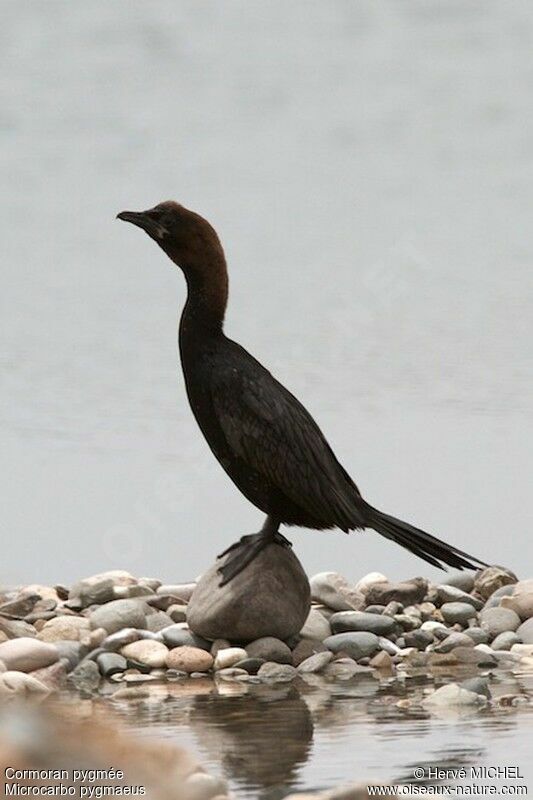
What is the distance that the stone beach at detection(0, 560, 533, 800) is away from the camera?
797 cm

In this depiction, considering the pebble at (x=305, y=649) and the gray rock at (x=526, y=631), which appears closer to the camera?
the pebble at (x=305, y=649)

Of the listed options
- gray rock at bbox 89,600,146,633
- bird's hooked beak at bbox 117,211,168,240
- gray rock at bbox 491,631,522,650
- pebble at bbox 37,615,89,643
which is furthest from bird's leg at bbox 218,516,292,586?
bird's hooked beak at bbox 117,211,168,240

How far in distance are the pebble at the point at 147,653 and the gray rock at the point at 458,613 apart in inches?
74.1

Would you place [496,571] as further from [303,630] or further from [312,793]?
[312,793]

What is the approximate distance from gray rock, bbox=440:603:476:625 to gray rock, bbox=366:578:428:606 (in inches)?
14.7

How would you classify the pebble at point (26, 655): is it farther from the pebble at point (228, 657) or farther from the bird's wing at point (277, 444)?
the bird's wing at point (277, 444)

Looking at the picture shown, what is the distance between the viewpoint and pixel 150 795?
467 centimetres

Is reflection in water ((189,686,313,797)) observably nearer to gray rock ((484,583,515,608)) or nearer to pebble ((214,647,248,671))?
pebble ((214,647,248,671))

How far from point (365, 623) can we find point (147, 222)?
2600 millimetres

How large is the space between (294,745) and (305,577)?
7.75 ft

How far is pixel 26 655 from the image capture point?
326 inches

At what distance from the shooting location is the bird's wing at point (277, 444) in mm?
8508

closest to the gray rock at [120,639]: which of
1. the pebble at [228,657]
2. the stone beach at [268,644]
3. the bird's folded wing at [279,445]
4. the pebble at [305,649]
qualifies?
the stone beach at [268,644]

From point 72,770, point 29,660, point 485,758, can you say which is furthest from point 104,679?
point 72,770
